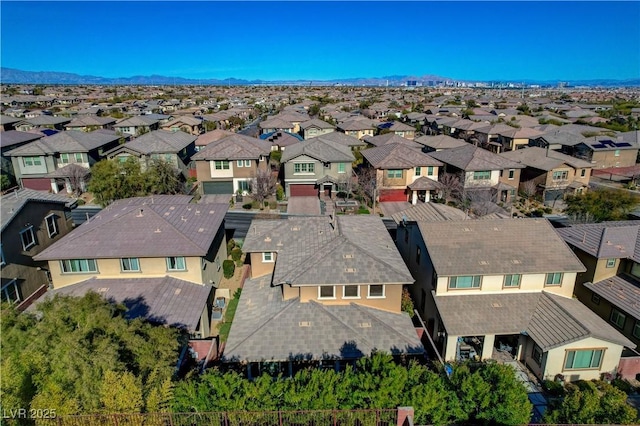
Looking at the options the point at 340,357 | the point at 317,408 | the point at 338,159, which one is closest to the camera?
the point at 317,408

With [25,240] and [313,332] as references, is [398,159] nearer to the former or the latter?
[313,332]

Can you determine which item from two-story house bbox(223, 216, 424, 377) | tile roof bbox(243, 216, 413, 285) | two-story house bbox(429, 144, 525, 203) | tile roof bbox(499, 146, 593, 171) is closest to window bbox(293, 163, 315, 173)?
two-story house bbox(429, 144, 525, 203)

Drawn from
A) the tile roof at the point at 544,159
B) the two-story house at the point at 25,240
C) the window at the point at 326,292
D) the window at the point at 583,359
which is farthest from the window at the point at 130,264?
the tile roof at the point at 544,159

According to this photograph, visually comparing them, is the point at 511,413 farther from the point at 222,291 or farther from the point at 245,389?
the point at 222,291

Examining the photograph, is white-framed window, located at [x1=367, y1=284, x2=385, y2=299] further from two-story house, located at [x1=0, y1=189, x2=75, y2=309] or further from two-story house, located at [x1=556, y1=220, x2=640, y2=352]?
two-story house, located at [x1=0, y1=189, x2=75, y2=309]

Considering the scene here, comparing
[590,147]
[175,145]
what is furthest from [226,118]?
[590,147]
